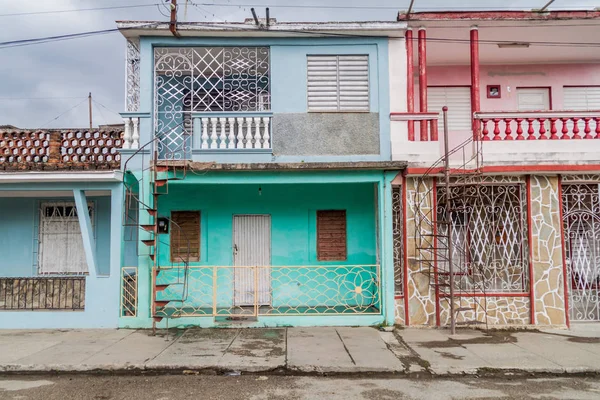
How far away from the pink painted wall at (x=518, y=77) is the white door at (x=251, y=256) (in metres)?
5.47

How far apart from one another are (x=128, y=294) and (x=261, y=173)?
3.49m

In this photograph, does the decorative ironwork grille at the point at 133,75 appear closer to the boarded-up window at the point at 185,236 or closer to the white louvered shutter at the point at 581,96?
the boarded-up window at the point at 185,236

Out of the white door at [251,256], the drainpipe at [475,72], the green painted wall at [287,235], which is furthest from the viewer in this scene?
the white door at [251,256]

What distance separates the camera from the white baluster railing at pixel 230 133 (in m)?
9.02

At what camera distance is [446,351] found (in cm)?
718

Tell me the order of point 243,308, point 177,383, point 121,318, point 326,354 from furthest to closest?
point 243,308 < point 121,318 < point 326,354 < point 177,383

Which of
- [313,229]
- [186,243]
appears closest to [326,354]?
[313,229]

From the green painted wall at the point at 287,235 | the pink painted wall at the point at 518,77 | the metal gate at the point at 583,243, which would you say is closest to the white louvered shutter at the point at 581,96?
the pink painted wall at the point at 518,77

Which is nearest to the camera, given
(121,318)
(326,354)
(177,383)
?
(177,383)

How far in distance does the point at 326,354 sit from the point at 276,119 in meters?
4.56

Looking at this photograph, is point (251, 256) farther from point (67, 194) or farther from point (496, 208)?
point (496, 208)

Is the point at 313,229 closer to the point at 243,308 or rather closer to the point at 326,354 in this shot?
the point at 243,308

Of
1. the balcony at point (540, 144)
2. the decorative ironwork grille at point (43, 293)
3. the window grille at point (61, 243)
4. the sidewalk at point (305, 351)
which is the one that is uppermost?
the balcony at point (540, 144)

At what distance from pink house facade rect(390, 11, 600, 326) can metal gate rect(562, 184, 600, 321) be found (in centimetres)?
2
